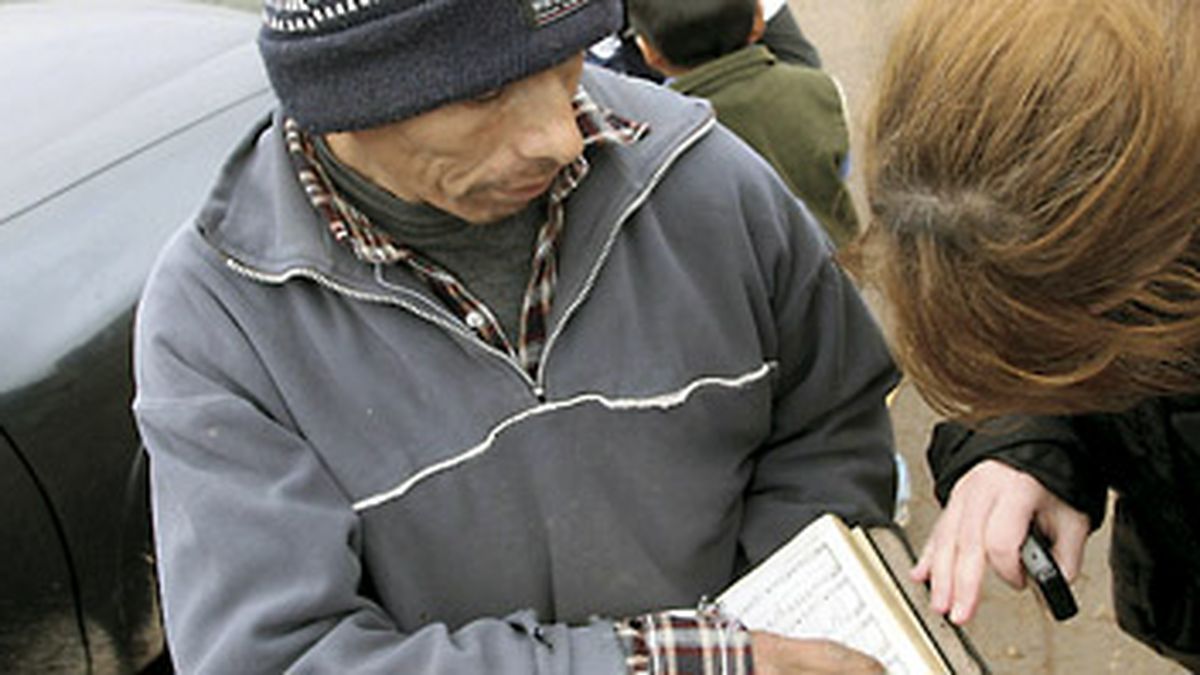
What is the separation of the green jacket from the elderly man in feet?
3.97

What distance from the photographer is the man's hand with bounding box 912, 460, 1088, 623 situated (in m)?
1.61

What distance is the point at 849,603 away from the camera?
61.6 inches

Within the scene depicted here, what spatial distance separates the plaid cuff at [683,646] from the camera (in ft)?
4.86

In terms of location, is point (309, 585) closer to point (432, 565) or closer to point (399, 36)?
point (432, 565)

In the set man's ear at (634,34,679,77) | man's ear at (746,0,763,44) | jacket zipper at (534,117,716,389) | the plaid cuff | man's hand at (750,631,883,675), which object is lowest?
man's hand at (750,631,883,675)

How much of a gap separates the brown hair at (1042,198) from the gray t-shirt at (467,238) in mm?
430

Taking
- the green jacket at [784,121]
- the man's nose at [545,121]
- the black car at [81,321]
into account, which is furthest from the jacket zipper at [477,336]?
the green jacket at [784,121]

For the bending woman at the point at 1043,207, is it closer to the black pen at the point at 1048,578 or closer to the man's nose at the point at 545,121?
the black pen at the point at 1048,578

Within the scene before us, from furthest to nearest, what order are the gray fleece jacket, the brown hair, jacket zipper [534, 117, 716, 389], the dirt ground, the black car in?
the dirt ground, the black car, jacket zipper [534, 117, 716, 389], the gray fleece jacket, the brown hair

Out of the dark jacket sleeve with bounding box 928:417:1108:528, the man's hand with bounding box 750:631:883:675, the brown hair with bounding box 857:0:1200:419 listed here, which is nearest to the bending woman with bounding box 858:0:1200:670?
the brown hair with bounding box 857:0:1200:419

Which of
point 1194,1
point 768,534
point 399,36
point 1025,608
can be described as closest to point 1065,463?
point 768,534

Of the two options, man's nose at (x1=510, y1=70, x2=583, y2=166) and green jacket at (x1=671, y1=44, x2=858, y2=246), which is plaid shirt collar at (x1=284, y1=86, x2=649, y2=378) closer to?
man's nose at (x1=510, y1=70, x2=583, y2=166)

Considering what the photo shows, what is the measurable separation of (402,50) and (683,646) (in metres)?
0.68

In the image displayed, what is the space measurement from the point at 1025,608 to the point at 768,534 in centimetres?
160
